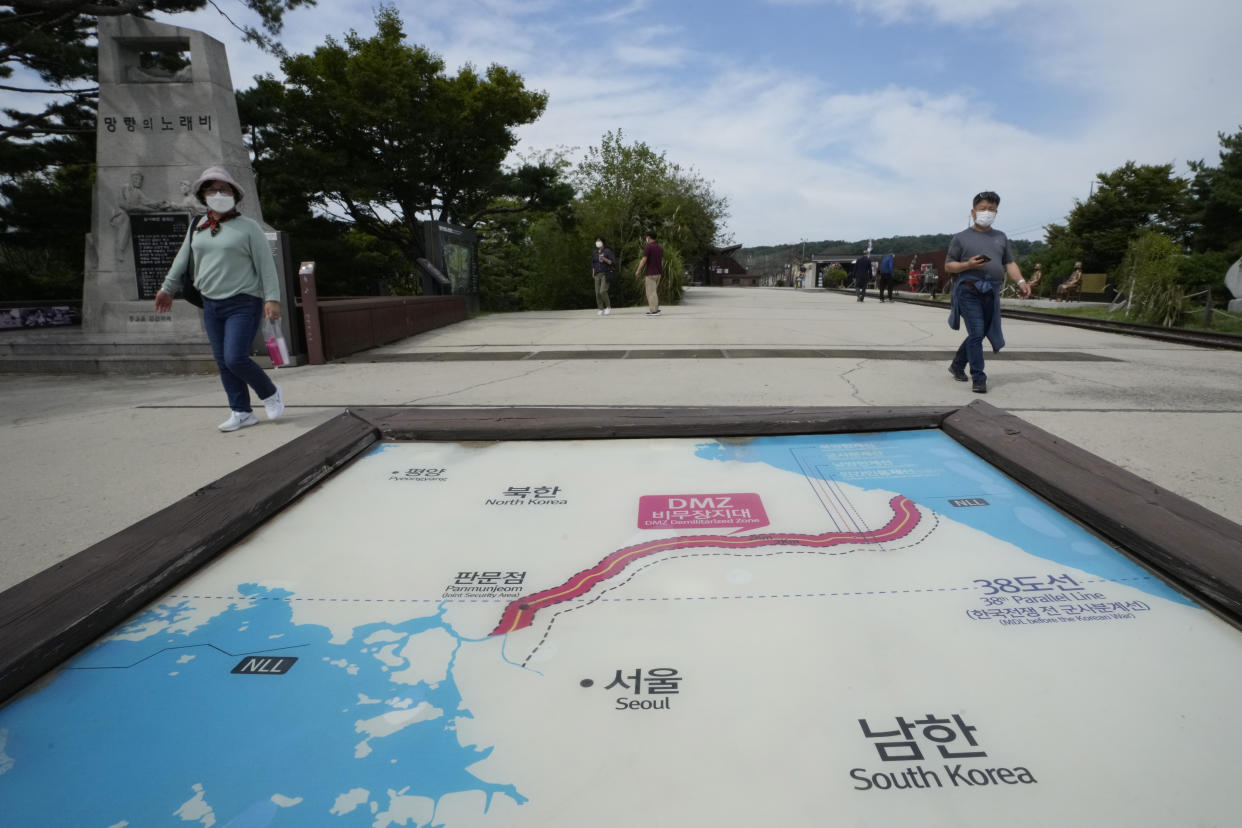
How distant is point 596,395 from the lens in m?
5.49

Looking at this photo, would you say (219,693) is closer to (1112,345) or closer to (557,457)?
(557,457)

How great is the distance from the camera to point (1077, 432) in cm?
421

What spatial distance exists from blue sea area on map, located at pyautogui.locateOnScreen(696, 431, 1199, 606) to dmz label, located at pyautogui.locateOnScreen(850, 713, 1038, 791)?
0.61 m

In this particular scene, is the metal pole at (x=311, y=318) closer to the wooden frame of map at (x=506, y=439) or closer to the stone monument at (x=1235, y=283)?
the wooden frame of map at (x=506, y=439)

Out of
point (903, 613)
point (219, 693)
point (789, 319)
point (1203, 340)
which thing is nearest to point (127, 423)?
point (219, 693)

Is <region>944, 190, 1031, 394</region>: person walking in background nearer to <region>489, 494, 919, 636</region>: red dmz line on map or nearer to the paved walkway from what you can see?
the paved walkway

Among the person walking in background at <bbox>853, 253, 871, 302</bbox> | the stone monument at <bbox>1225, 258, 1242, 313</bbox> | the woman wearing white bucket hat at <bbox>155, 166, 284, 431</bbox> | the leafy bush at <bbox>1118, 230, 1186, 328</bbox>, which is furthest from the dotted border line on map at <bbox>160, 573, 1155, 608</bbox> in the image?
the person walking in background at <bbox>853, 253, 871, 302</bbox>

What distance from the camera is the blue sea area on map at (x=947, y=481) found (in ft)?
5.48

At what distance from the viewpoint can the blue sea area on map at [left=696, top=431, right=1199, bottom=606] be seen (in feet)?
5.48

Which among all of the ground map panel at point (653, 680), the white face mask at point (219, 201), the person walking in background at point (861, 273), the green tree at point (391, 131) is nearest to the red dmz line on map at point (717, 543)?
the ground map panel at point (653, 680)

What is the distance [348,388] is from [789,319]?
9.37 m

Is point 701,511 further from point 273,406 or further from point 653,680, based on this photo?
point 273,406

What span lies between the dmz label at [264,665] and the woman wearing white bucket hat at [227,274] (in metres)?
3.32

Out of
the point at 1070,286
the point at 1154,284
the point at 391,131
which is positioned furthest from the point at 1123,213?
the point at 391,131
